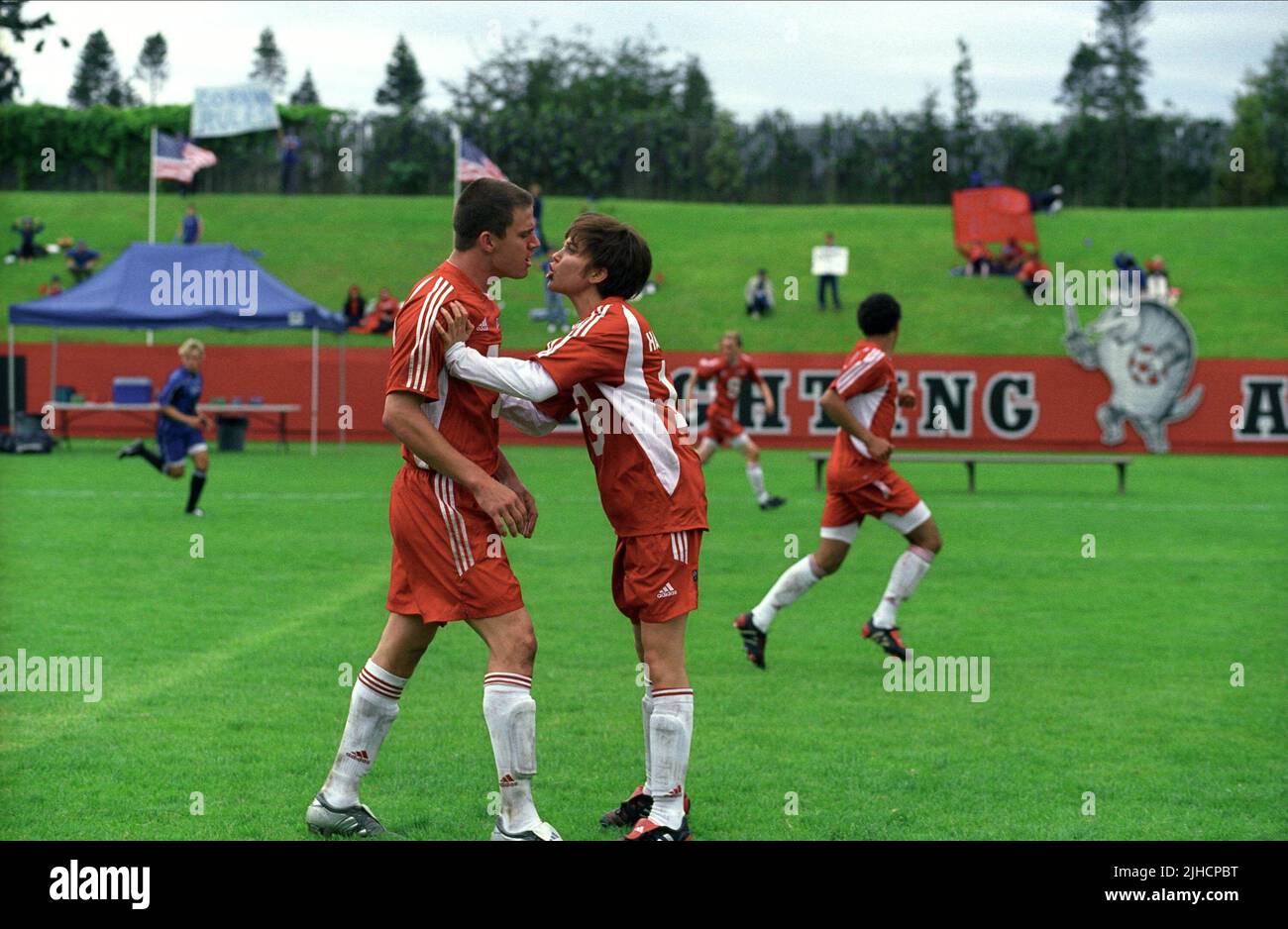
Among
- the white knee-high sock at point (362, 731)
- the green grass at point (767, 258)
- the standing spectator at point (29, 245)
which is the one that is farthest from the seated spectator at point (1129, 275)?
the white knee-high sock at point (362, 731)

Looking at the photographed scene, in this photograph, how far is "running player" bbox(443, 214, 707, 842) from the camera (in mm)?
5648

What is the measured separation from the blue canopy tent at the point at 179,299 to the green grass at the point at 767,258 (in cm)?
1255

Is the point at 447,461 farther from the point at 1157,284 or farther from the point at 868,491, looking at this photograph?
the point at 1157,284

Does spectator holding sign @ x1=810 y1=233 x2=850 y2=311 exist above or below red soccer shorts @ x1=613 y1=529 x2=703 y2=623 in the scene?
above

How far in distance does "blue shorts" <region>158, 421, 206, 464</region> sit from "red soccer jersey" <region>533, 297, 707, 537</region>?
13318 mm

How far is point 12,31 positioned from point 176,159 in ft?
112

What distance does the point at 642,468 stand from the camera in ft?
18.9

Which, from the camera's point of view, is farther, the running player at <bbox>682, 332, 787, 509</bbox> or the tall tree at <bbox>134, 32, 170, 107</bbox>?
the tall tree at <bbox>134, 32, 170, 107</bbox>

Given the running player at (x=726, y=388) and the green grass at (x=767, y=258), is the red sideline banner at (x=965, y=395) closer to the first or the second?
the green grass at (x=767, y=258)

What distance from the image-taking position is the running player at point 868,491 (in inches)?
387

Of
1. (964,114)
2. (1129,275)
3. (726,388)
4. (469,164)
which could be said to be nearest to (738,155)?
(964,114)

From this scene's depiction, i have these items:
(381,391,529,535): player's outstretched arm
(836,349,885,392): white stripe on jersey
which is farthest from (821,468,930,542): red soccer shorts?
(381,391,529,535): player's outstretched arm

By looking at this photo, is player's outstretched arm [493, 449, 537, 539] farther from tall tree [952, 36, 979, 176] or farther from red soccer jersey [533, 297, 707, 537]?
tall tree [952, 36, 979, 176]

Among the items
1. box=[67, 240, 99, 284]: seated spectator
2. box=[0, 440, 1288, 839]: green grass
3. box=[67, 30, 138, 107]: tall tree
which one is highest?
box=[67, 30, 138, 107]: tall tree
